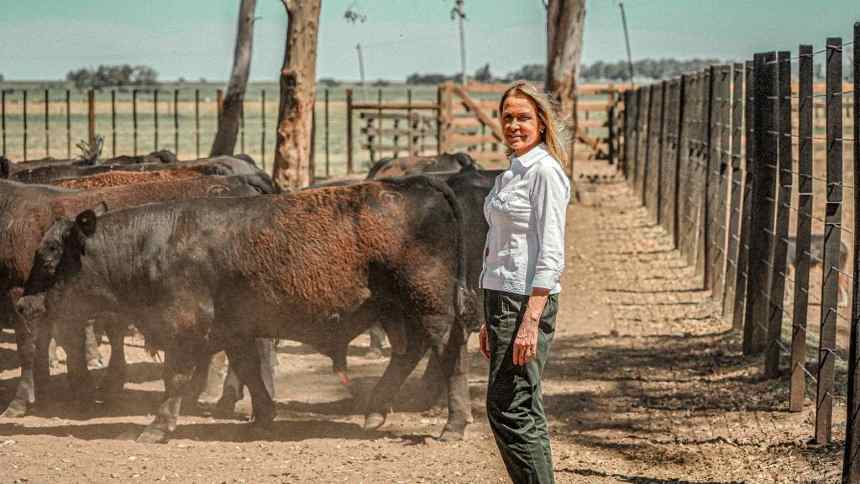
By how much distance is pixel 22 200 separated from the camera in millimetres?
10383

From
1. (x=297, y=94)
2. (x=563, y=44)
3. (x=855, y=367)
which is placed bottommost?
(x=855, y=367)

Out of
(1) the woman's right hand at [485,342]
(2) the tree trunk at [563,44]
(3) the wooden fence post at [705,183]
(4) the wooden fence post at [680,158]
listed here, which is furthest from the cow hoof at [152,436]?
(2) the tree trunk at [563,44]

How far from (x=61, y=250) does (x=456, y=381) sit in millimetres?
3123

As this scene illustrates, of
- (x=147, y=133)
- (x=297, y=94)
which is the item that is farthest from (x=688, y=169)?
(x=147, y=133)

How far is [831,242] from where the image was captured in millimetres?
7699

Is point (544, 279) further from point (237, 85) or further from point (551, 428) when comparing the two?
point (237, 85)

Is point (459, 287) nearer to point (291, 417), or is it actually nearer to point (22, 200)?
point (291, 417)

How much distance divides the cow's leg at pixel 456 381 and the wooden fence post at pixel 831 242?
2.43 metres

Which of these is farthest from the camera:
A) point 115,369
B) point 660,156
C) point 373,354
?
point 660,156

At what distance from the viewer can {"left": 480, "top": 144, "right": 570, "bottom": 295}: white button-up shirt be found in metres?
5.29

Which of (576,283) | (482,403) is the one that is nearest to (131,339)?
(482,403)

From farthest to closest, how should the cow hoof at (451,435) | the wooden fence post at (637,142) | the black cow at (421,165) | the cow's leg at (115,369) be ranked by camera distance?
the wooden fence post at (637,142) → the black cow at (421,165) → the cow's leg at (115,369) → the cow hoof at (451,435)

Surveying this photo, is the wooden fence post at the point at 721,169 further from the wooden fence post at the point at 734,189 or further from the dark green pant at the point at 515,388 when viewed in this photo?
the dark green pant at the point at 515,388

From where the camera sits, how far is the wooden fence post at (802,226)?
8297 millimetres
